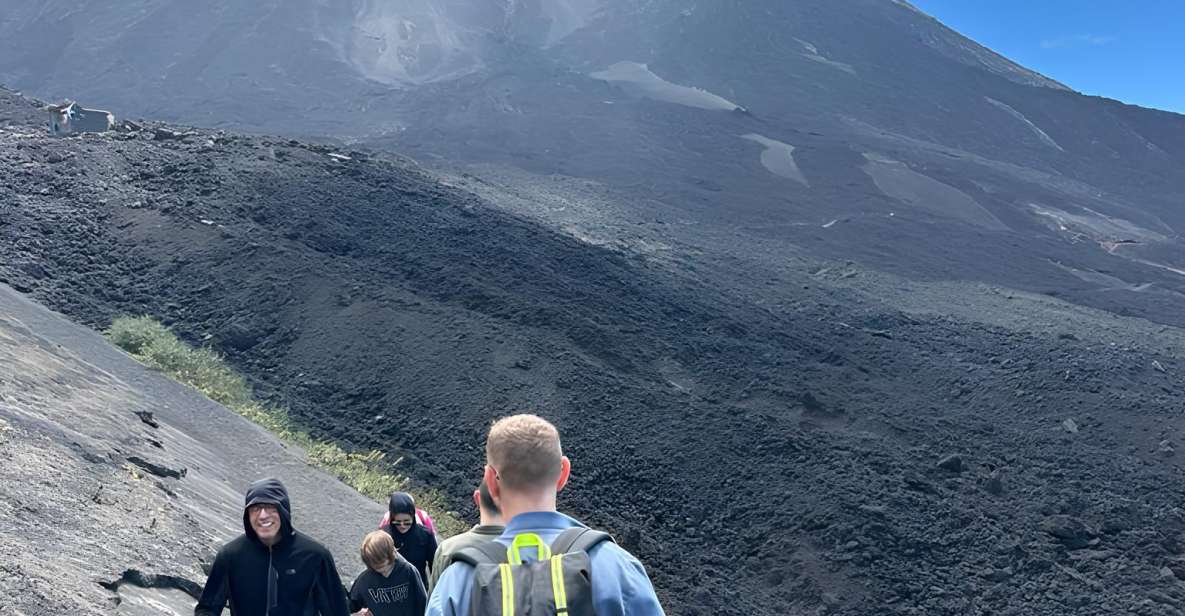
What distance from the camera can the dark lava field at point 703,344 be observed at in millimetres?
11422

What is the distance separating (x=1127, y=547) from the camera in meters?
11.3

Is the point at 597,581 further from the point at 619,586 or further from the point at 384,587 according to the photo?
the point at 384,587

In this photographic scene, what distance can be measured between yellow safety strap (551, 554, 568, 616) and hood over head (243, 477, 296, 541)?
210 centimetres

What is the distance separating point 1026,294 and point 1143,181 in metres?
30.5

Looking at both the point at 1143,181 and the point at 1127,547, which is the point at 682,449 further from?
the point at 1143,181

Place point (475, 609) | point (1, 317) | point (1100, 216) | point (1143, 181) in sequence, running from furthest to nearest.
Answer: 1. point (1143, 181)
2. point (1100, 216)
3. point (1, 317)
4. point (475, 609)

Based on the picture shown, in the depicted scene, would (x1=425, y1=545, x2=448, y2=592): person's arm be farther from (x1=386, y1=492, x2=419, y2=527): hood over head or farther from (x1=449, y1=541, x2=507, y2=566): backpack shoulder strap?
(x1=386, y1=492, x2=419, y2=527): hood over head

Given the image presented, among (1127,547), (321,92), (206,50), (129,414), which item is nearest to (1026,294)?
(1127,547)

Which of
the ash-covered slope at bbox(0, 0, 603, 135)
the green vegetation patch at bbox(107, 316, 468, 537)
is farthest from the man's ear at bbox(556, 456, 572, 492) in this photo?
the ash-covered slope at bbox(0, 0, 603, 135)

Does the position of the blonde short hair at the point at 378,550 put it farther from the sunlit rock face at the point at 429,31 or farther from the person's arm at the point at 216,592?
the sunlit rock face at the point at 429,31

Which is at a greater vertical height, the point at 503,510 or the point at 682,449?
the point at 503,510

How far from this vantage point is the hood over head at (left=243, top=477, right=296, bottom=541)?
3.92 m

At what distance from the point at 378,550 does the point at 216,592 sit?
2.52 ft

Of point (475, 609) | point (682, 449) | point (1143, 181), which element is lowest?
point (682, 449)
